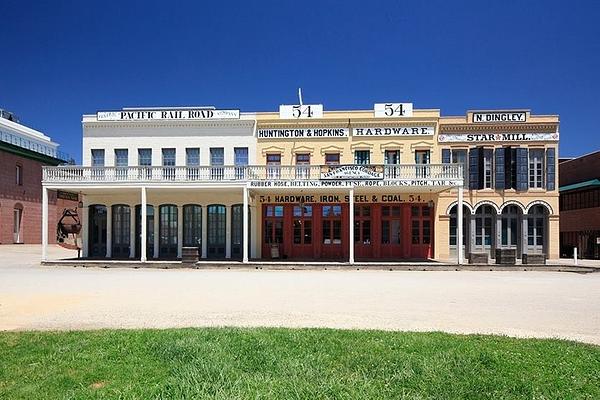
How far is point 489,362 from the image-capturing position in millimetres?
5305

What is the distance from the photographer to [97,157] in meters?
25.7

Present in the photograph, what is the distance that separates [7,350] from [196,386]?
315cm

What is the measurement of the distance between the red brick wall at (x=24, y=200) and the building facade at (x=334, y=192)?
567 inches

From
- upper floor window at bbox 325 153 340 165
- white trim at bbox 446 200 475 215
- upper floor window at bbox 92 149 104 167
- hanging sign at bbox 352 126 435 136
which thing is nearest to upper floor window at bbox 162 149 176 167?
upper floor window at bbox 92 149 104 167

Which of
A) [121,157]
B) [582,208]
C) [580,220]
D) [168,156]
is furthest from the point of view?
[580,220]

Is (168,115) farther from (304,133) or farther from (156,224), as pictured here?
(304,133)

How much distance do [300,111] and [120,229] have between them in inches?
497

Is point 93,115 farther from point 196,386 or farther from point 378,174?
point 196,386

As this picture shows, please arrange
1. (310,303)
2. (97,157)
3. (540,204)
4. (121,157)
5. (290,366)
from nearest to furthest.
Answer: (290,366)
(310,303)
(540,204)
(121,157)
(97,157)

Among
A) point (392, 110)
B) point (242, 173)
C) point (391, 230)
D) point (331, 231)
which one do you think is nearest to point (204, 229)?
point (242, 173)

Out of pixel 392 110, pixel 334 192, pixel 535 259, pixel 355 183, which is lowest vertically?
pixel 535 259

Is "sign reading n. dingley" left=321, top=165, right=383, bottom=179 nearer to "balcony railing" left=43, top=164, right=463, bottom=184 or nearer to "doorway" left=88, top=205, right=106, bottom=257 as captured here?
"balcony railing" left=43, top=164, right=463, bottom=184

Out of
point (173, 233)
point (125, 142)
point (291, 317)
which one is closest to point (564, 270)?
point (291, 317)

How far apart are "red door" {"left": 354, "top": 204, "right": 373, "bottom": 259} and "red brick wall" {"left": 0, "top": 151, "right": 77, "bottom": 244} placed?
28.4 m
